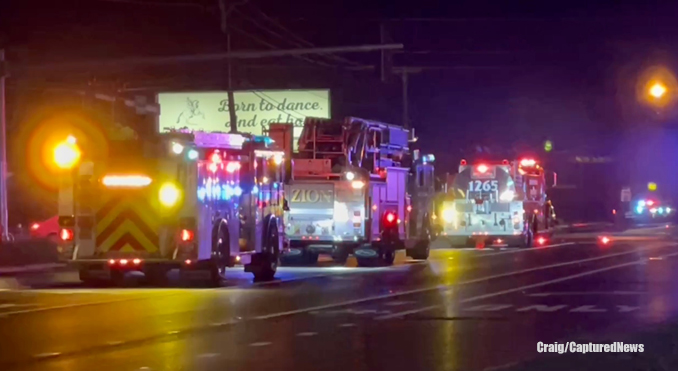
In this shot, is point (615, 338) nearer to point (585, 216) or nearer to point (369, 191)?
point (369, 191)

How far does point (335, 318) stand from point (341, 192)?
1172cm

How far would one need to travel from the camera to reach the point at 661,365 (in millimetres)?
12094

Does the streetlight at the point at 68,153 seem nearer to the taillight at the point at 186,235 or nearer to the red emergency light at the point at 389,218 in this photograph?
the taillight at the point at 186,235

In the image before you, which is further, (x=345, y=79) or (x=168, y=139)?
(x=345, y=79)

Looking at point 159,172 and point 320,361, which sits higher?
point 159,172

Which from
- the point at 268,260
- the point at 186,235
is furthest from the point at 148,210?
the point at 268,260

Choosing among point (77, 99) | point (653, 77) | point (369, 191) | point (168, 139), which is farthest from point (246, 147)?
point (77, 99)

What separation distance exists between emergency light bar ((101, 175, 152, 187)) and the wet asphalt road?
1.88m

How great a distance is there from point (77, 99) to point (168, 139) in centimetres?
4325

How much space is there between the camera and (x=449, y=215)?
39438mm

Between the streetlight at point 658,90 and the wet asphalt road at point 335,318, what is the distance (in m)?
3.76

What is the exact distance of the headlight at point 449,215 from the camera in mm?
39250

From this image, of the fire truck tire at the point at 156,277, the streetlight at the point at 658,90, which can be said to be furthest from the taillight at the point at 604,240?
the fire truck tire at the point at 156,277

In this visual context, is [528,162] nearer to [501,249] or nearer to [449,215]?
[449,215]
